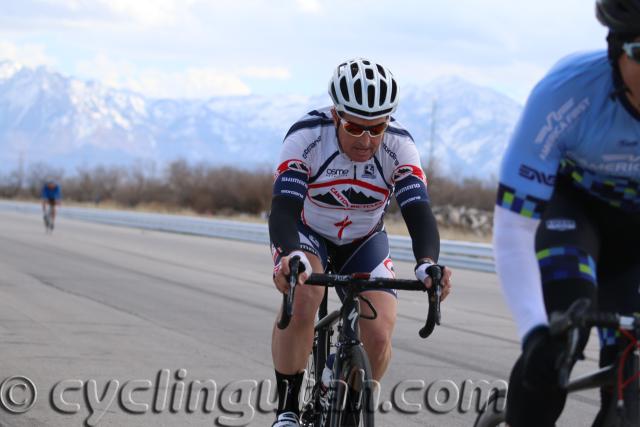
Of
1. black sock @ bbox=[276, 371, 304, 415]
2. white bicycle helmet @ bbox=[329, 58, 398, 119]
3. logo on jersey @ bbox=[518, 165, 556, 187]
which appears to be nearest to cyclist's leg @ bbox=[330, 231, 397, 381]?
black sock @ bbox=[276, 371, 304, 415]

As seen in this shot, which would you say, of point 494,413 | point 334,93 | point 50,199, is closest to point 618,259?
point 494,413

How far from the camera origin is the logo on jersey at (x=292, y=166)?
525 cm

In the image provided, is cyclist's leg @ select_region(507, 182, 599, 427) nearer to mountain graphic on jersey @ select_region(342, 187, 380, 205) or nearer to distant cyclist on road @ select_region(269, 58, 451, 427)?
distant cyclist on road @ select_region(269, 58, 451, 427)

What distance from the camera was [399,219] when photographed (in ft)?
143

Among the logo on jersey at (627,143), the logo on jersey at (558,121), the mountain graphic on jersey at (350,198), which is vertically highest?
the logo on jersey at (558,121)

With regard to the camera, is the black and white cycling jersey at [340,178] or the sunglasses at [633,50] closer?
the sunglasses at [633,50]

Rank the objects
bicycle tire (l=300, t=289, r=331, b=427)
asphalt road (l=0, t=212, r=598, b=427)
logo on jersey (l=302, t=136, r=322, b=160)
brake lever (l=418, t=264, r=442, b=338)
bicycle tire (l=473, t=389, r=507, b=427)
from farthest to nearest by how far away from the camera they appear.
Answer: asphalt road (l=0, t=212, r=598, b=427) → logo on jersey (l=302, t=136, r=322, b=160) → bicycle tire (l=300, t=289, r=331, b=427) → brake lever (l=418, t=264, r=442, b=338) → bicycle tire (l=473, t=389, r=507, b=427)

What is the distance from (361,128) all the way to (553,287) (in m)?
2.02

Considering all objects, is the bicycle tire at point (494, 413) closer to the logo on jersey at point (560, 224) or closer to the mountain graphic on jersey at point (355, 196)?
the logo on jersey at point (560, 224)

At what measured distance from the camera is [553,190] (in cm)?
349

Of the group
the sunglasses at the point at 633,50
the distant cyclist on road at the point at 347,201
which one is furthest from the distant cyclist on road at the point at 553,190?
the distant cyclist on road at the point at 347,201

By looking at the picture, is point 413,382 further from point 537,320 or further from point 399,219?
point 399,219

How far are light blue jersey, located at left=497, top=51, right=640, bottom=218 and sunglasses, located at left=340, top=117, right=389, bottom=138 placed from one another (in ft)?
6.01

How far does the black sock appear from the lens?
5246 mm
